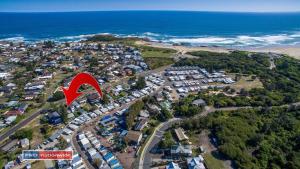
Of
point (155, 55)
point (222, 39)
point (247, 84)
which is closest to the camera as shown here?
point (247, 84)

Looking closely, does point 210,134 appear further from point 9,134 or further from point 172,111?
point 9,134

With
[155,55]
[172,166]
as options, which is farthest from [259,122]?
[155,55]

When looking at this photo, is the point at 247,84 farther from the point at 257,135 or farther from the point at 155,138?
the point at 155,138

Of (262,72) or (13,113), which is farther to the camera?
(262,72)

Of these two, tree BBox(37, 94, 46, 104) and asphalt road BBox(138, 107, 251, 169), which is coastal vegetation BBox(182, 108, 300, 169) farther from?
tree BBox(37, 94, 46, 104)

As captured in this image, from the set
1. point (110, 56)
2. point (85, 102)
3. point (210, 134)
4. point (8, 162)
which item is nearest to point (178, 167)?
point (210, 134)
